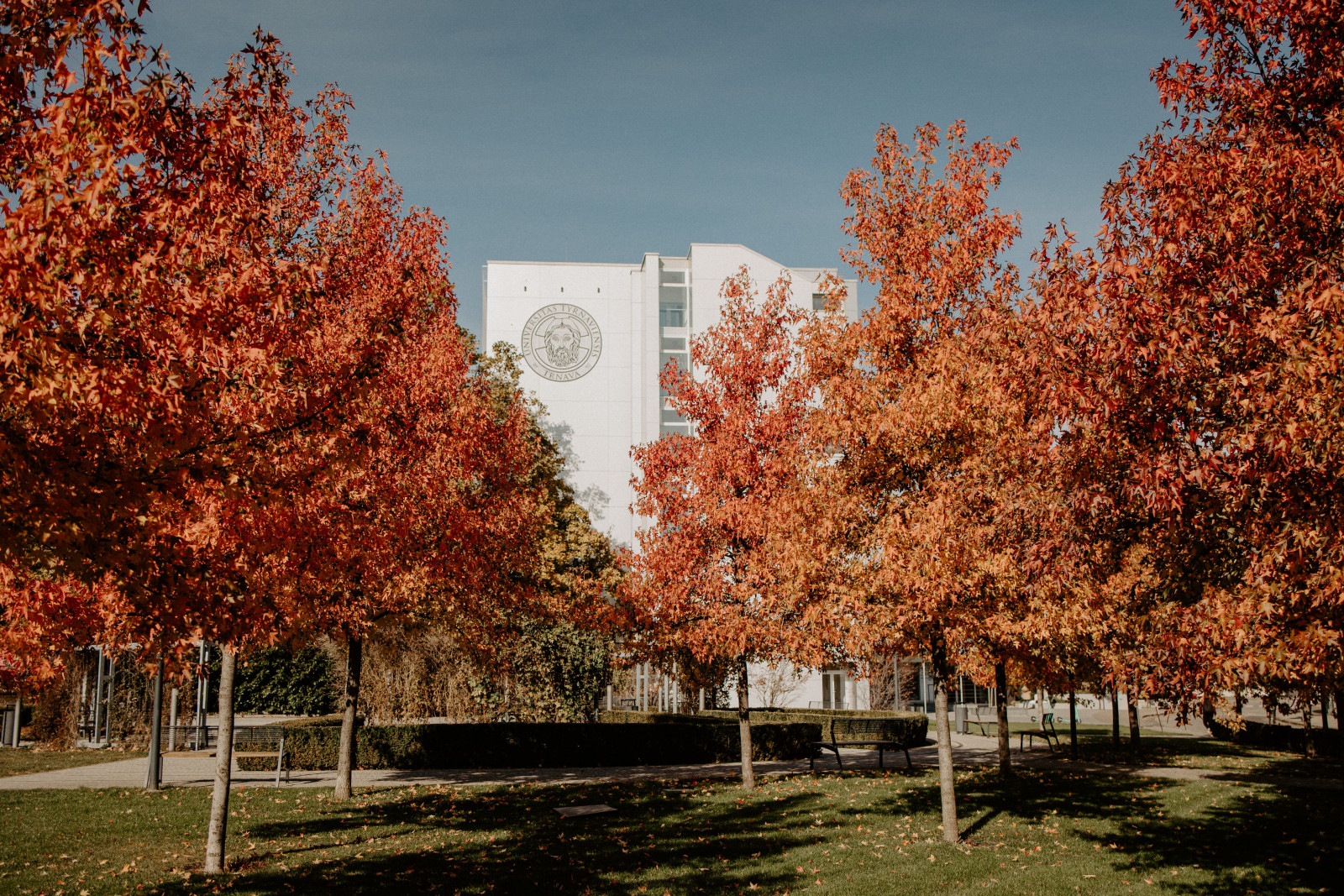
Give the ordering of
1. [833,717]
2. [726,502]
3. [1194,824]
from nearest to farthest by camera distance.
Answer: [1194,824], [726,502], [833,717]

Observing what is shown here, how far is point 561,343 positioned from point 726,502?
137 feet

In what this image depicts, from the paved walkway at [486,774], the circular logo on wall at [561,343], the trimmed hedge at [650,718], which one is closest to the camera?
the paved walkway at [486,774]

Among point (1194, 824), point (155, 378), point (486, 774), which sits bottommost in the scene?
point (486, 774)

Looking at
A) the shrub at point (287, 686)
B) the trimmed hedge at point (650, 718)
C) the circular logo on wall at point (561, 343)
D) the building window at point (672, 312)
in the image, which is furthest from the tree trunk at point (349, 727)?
the building window at point (672, 312)

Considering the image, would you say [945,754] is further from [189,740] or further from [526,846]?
[189,740]

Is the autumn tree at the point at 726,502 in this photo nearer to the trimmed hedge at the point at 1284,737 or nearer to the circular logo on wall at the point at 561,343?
the trimmed hedge at the point at 1284,737

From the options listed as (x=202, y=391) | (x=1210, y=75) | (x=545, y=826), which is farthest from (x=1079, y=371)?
(x=545, y=826)

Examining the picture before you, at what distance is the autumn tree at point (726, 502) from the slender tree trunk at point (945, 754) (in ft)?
11.1

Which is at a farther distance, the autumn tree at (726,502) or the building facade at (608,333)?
the building facade at (608,333)

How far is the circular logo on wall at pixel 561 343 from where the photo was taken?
5575cm

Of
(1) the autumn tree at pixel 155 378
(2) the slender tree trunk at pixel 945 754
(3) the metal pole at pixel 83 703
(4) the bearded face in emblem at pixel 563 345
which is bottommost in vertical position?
(3) the metal pole at pixel 83 703

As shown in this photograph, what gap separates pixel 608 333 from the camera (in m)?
56.5

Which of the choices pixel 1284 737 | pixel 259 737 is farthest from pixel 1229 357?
pixel 1284 737

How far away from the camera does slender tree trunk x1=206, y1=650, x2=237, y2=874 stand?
9.30 metres
